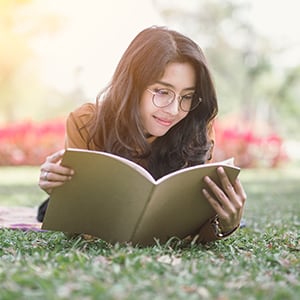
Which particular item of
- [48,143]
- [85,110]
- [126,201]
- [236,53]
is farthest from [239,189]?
[236,53]

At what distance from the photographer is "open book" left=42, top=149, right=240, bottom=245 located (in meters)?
2.09

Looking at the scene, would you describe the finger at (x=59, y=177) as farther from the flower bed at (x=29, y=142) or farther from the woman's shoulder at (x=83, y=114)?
the flower bed at (x=29, y=142)

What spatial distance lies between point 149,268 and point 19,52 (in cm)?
1455

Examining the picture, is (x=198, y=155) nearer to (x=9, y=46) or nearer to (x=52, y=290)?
(x=52, y=290)

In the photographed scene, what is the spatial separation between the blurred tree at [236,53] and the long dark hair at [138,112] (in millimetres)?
15174

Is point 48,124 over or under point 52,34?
under

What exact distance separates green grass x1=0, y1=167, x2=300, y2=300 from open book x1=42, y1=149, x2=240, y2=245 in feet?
0.22

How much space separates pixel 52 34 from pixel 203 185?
45.8 feet

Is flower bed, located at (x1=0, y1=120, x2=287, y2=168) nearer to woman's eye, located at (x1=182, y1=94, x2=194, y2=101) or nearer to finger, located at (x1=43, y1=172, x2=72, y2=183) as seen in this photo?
woman's eye, located at (x1=182, y1=94, x2=194, y2=101)

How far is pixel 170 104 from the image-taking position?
7.95ft

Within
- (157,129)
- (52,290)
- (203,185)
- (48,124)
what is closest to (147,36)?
(157,129)

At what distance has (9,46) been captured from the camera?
51.1 feet

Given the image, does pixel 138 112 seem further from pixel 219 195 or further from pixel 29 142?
pixel 29 142

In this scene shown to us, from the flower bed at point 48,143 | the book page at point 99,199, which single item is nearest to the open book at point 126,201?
the book page at point 99,199
